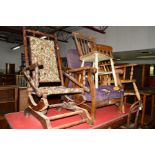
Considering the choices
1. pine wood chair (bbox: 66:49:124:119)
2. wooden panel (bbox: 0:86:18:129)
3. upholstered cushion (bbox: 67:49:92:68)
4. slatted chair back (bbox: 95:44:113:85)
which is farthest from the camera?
wooden panel (bbox: 0:86:18:129)

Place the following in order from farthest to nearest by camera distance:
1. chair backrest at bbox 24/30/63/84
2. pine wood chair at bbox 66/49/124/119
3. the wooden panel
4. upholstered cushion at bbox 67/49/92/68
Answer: the wooden panel < upholstered cushion at bbox 67/49/92/68 < chair backrest at bbox 24/30/63/84 < pine wood chair at bbox 66/49/124/119

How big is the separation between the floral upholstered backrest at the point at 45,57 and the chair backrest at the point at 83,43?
0.37 meters

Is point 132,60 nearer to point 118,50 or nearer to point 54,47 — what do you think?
point 118,50

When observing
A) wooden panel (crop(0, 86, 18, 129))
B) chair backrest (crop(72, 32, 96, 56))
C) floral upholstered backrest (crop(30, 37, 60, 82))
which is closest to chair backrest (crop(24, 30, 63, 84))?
floral upholstered backrest (crop(30, 37, 60, 82))

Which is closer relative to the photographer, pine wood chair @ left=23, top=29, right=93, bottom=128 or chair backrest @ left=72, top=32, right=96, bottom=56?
pine wood chair @ left=23, top=29, right=93, bottom=128

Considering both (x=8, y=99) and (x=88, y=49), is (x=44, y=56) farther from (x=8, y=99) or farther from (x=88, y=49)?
(x=8, y=99)

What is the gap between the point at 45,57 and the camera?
204 centimetres

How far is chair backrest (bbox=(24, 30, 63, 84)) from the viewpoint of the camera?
6.24 feet

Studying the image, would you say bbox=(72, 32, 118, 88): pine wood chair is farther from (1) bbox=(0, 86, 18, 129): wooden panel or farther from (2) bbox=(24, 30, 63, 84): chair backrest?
(1) bbox=(0, 86, 18, 129): wooden panel

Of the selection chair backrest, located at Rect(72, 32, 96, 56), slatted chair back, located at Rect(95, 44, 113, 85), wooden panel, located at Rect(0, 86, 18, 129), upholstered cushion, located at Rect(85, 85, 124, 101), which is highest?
chair backrest, located at Rect(72, 32, 96, 56)

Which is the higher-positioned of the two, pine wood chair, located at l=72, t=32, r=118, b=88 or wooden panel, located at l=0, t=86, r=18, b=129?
pine wood chair, located at l=72, t=32, r=118, b=88

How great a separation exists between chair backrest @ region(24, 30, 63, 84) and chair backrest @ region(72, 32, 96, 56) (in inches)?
12.9

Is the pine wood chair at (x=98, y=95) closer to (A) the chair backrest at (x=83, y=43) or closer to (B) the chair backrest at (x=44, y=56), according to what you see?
(A) the chair backrest at (x=83, y=43)
